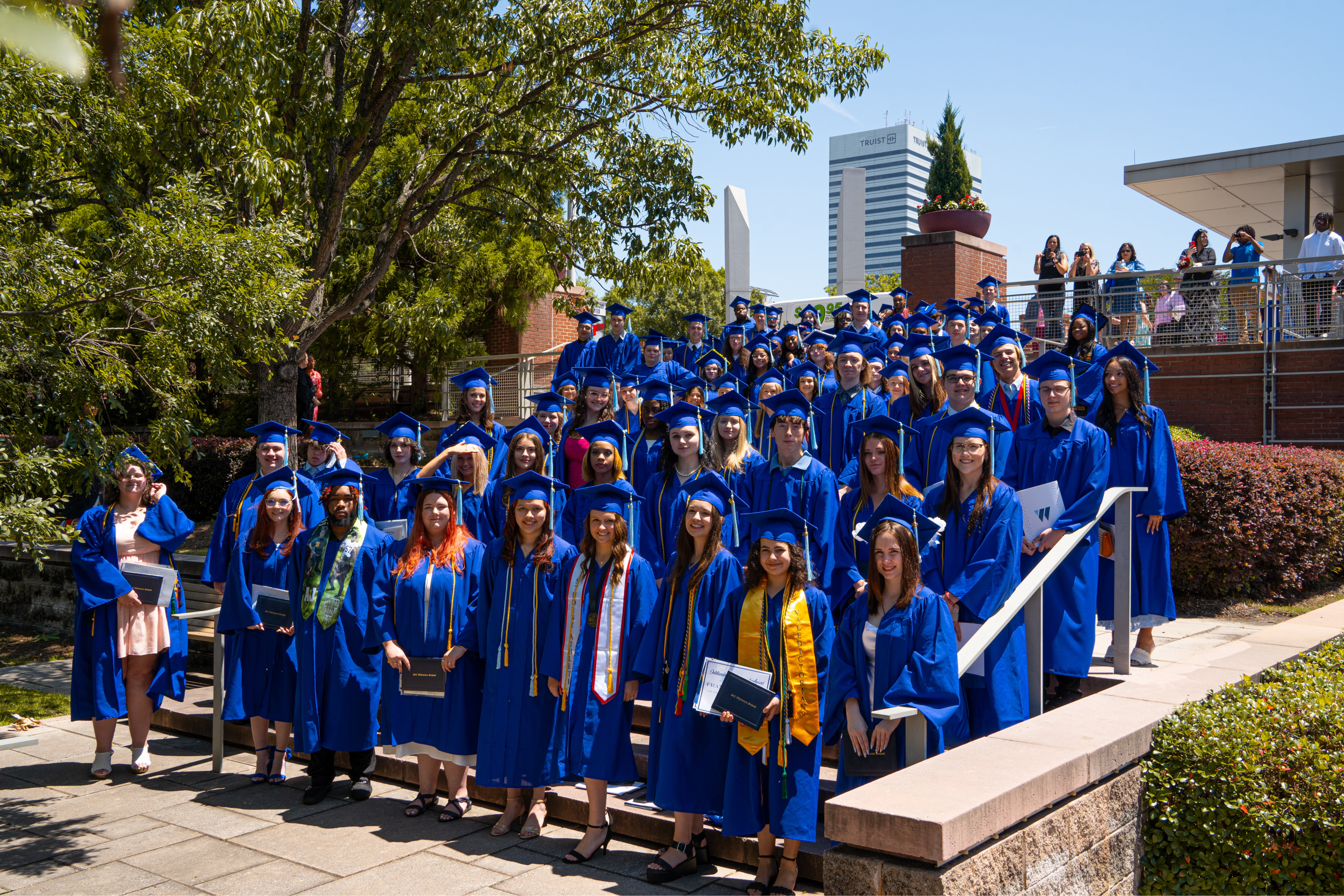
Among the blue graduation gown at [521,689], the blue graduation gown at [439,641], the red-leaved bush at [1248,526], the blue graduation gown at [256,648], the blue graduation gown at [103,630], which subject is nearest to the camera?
the blue graduation gown at [521,689]

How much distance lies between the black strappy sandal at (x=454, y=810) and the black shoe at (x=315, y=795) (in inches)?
29.7

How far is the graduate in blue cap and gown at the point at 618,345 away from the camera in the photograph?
11.4m

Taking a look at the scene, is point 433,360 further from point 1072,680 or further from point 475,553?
point 1072,680

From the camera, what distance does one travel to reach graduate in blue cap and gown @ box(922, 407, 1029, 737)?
455 centimetres

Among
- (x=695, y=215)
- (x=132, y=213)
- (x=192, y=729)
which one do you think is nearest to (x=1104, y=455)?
(x=132, y=213)

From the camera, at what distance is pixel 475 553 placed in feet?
17.8

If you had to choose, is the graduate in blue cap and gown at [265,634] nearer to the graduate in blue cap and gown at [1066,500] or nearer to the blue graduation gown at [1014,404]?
the graduate in blue cap and gown at [1066,500]

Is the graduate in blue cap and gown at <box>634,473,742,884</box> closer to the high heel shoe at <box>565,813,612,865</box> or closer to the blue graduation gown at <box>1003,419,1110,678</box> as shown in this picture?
the high heel shoe at <box>565,813,612,865</box>

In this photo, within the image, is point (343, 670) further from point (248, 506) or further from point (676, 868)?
point (676, 868)

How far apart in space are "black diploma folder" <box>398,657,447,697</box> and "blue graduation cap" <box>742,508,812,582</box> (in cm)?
190

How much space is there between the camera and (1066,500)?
5.74m

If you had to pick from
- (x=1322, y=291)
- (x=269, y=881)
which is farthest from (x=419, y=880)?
(x=1322, y=291)

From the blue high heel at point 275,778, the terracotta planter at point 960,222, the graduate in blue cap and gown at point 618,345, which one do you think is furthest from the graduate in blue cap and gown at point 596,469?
the terracotta planter at point 960,222

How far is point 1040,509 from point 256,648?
14.6 feet
